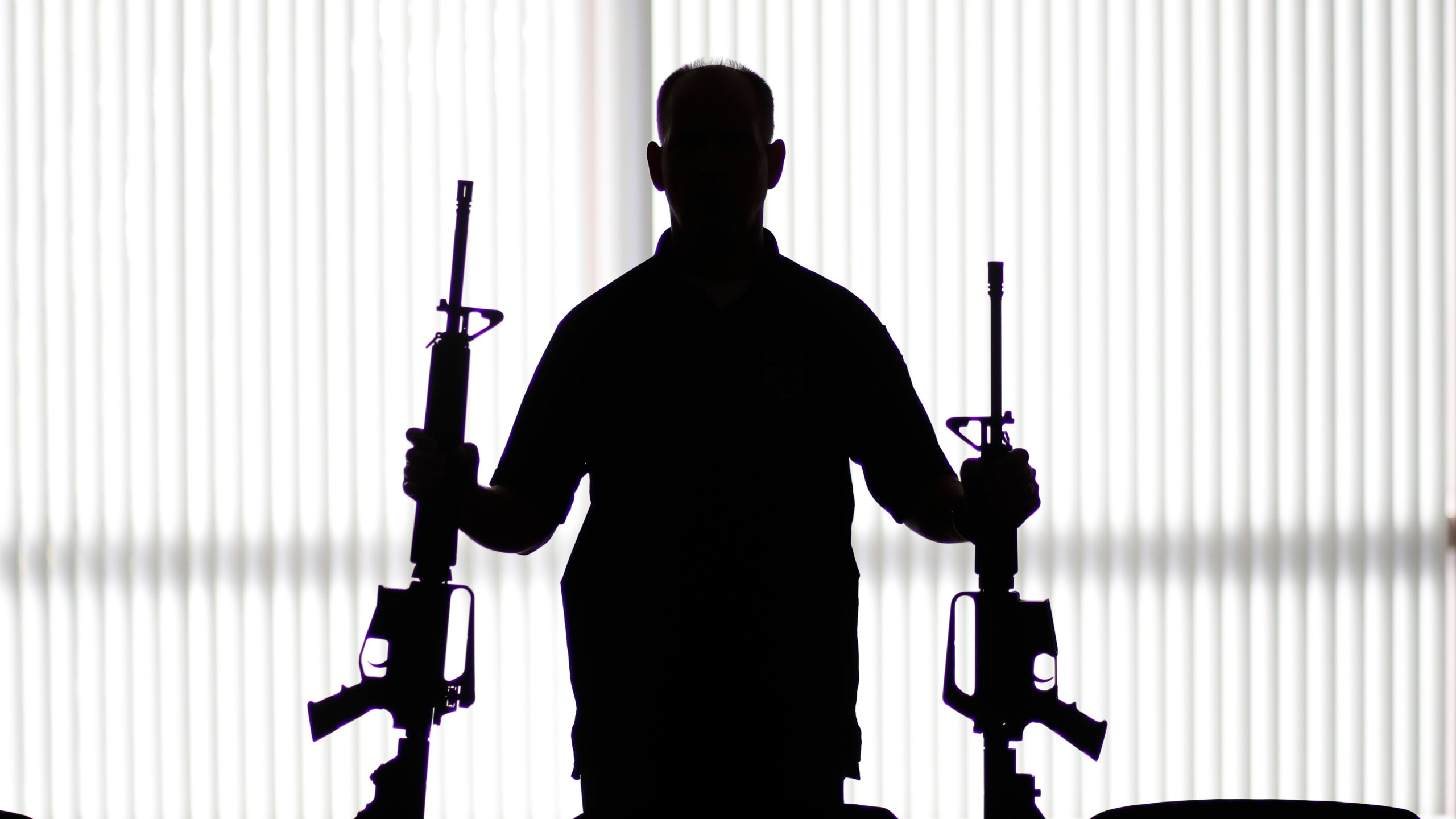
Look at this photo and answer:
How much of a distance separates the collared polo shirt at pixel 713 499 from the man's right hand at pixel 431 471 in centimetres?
9

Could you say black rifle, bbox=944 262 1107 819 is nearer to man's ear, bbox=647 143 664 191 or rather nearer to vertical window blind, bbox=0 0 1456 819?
man's ear, bbox=647 143 664 191

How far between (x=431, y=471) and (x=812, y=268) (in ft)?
3.97

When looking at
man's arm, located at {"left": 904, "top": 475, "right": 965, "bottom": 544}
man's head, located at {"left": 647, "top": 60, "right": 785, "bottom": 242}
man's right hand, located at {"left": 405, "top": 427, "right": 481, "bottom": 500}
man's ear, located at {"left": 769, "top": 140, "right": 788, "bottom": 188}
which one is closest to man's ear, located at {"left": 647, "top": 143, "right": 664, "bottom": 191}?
man's head, located at {"left": 647, "top": 60, "right": 785, "bottom": 242}

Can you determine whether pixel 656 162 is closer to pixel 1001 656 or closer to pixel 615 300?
pixel 615 300

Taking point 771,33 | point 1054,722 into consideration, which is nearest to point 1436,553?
point 1054,722

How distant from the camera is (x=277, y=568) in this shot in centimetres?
215

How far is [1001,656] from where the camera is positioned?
1.12 m

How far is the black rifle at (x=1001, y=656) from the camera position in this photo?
1.10 metres

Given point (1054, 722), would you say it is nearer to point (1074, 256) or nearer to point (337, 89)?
point (1074, 256)

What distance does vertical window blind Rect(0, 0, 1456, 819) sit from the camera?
2.13m

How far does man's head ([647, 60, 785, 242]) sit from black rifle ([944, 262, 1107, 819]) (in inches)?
10.2

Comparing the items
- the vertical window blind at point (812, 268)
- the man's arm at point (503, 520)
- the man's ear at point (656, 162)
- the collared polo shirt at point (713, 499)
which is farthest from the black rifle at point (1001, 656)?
the vertical window blind at point (812, 268)

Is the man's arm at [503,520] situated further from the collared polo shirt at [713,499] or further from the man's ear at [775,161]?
the man's ear at [775,161]

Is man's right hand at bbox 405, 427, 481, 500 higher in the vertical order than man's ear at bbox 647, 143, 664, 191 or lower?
lower
